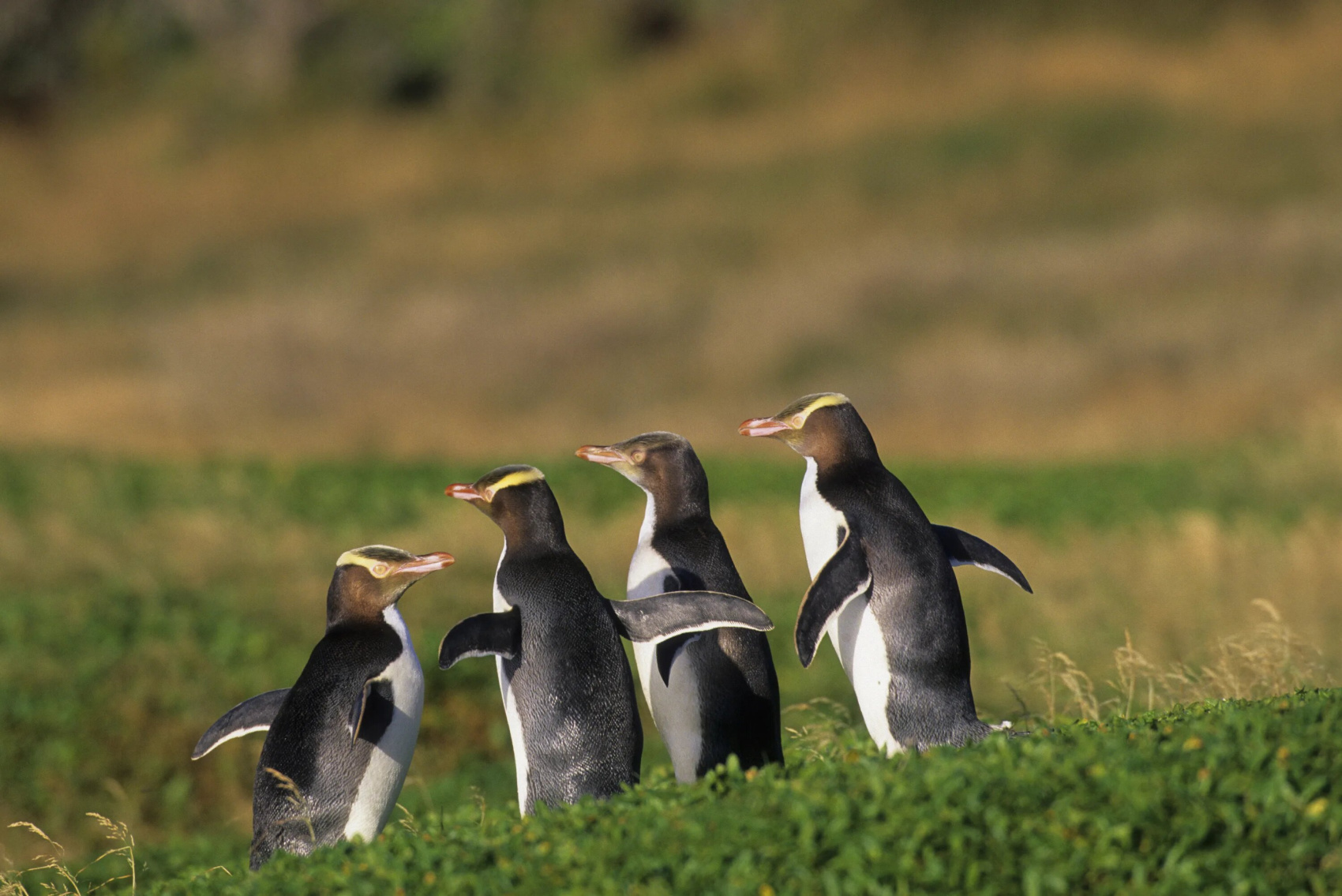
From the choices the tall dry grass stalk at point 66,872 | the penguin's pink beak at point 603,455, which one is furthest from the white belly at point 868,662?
the tall dry grass stalk at point 66,872

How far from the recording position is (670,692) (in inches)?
243

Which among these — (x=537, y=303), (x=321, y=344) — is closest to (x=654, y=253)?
(x=537, y=303)

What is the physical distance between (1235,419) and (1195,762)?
76.8 feet

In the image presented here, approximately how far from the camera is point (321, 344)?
34.5m

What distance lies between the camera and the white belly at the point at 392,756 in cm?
586

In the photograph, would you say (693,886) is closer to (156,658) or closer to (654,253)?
(156,658)

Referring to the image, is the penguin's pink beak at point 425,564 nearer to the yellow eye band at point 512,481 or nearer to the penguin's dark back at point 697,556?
the yellow eye band at point 512,481

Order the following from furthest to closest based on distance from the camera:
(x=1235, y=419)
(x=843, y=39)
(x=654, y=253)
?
(x=843, y=39), (x=654, y=253), (x=1235, y=419)

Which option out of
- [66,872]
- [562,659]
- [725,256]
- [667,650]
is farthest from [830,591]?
[725,256]

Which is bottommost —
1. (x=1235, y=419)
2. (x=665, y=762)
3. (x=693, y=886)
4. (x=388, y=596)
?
(x=1235, y=419)

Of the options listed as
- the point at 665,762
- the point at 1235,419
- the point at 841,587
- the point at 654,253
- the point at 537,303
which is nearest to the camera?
the point at 841,587

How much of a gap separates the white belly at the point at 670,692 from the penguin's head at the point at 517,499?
0.46 m

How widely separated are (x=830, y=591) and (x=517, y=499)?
1316 millimetres

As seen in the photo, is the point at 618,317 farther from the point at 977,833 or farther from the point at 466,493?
the point at 977,833
